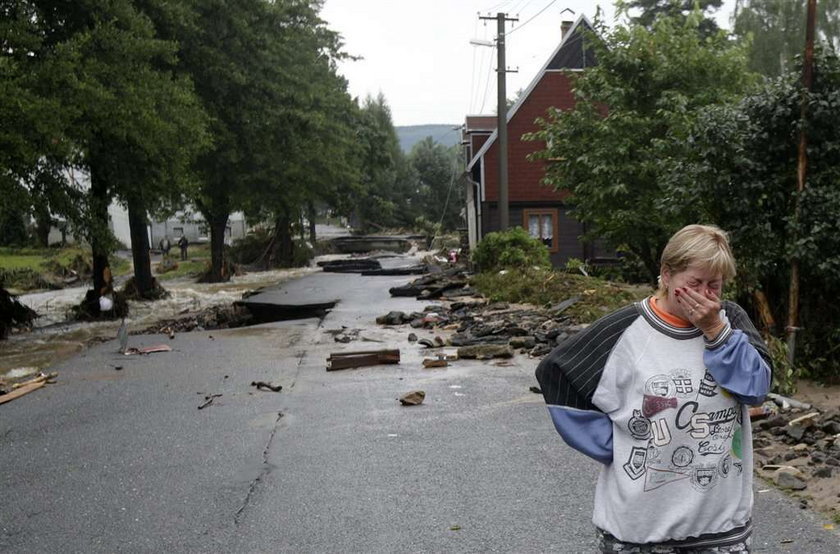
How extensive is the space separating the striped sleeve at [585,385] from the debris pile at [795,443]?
11.4 feet

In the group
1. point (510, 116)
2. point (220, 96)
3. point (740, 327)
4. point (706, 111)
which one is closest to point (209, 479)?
point (740, 327)

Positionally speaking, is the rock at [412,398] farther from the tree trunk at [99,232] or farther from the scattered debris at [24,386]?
the tree trunk at [99,232]

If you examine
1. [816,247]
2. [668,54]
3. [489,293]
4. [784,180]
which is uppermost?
[668,54]

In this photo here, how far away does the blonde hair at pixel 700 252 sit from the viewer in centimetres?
268

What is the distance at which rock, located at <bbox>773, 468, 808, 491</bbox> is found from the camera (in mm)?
5793

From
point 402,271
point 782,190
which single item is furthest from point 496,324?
point 402,271

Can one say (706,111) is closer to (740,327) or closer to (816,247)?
(816,247)

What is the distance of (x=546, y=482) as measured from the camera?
20.1 feet

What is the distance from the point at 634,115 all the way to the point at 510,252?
5.77 meters

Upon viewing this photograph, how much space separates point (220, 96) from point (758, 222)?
20509mm

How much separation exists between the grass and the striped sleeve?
1174 cm

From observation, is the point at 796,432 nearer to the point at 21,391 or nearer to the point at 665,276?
the point at 665,276

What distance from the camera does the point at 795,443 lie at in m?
6.93

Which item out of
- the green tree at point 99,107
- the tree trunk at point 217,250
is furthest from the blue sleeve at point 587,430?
the tree trunk at point 217,250
